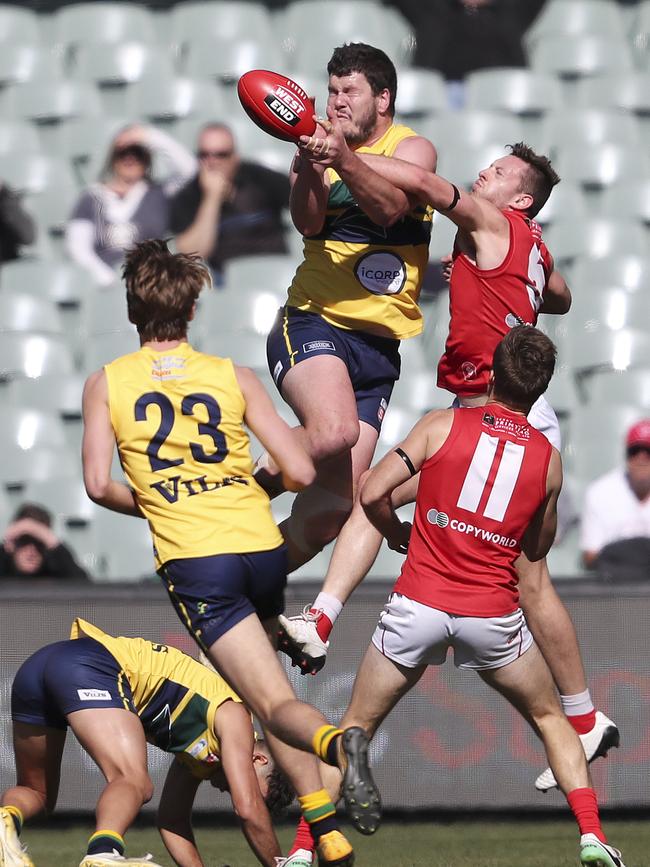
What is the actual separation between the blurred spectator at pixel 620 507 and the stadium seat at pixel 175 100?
3.91 metres

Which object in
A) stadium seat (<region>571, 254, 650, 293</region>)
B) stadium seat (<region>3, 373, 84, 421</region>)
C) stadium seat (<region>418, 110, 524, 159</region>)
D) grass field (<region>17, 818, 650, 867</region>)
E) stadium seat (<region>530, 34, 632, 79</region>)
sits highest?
stadium seat (<region>530, 34, 632, 79</region>)

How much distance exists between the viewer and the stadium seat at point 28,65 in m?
10.4

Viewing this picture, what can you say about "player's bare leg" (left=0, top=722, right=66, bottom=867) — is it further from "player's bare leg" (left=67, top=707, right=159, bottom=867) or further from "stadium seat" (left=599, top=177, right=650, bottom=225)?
"stadium seat" (left=599, top=177, right=650, bottom=225)

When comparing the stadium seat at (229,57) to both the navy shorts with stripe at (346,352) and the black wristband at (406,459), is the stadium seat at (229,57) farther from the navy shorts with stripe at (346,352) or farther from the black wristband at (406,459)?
the black wristband at (406,459)

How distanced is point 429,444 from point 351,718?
0.97m

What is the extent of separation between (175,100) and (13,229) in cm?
145

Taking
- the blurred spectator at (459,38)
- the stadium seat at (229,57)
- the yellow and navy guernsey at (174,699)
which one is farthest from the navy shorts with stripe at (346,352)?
the stadium seat at (229,57)

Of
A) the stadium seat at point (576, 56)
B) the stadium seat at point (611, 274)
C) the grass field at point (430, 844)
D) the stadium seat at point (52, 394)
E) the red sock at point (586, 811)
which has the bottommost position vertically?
the grass field at point (430, 844)

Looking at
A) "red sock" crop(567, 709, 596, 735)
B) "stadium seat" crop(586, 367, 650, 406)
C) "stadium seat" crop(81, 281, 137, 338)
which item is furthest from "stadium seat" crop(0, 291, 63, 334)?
"red sock" crop(567, 709, 596, 735)

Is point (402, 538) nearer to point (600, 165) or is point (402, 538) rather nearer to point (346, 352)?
point (346, 352)

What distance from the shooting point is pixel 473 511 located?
4832 millimetres

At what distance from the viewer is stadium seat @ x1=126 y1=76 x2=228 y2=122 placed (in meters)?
10.0

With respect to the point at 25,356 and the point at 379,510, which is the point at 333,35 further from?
the point at 379,510

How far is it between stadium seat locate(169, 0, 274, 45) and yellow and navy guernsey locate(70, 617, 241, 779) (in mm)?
6412
